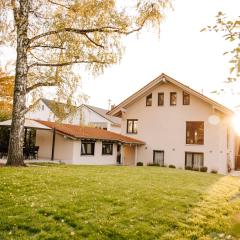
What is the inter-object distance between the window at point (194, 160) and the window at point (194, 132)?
111 cm

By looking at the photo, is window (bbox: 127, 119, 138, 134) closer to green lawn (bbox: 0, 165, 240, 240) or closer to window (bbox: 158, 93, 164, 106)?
window (bbox: 158, 93, 164, 106)

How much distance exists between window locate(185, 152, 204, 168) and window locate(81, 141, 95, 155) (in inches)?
343

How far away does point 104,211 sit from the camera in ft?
27.9

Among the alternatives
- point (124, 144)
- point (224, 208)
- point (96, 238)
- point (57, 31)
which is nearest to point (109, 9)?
point (57, 31)

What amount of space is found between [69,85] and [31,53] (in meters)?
2.61

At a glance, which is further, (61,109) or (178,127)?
(178,127)

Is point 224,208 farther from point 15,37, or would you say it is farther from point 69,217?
point 15,37

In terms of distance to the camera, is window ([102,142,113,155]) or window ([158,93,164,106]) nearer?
window ([102,142,113,155])

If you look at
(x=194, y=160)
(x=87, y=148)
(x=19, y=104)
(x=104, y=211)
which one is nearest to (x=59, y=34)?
(x=19, y=104)

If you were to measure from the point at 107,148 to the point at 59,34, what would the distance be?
17637mm

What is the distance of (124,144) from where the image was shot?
33.3 metres

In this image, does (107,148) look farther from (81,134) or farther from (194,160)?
(194,160)

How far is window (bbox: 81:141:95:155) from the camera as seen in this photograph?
3026 centimetres

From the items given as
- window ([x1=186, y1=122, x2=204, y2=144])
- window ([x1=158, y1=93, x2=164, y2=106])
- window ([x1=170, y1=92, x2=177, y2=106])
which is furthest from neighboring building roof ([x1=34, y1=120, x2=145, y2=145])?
window ([x1=170, y1=92, x2=177, y2=106])
